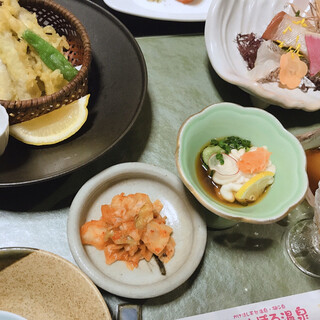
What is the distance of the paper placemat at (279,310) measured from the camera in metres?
1.24

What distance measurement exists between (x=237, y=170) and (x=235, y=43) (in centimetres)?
69

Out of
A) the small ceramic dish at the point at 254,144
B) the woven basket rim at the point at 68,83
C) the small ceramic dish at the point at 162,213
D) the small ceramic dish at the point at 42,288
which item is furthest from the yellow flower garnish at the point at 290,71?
the small ceramic dish at the point at 42,288

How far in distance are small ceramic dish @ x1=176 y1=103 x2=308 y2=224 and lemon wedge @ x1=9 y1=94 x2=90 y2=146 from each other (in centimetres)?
37

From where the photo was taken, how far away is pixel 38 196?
1382 mm

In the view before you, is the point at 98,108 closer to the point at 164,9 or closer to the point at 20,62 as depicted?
the point at 20,62

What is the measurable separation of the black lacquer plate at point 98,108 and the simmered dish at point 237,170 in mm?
320

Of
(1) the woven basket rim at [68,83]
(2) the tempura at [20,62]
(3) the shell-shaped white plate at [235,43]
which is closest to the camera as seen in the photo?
(1) the woven basket rim at [68,83]

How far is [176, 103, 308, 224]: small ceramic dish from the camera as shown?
1175 mm

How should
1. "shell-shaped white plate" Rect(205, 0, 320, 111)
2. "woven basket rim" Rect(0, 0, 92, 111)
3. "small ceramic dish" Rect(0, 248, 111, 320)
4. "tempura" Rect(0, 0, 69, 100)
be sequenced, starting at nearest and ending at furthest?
"small ceramic dish" Rect(0, 248, 111, 320) < "woven basket rim" Rect(0, 0, 92, 111) < "tempura" Rect(0, 0, 69, 100) < "shell-shaped white plate" Rect(205, 0, 320, 111)

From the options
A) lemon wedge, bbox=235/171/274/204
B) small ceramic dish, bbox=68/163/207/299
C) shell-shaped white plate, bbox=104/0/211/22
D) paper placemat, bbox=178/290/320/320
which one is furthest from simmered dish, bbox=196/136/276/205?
shell-shaped white plate, bbox=104/0/211/22

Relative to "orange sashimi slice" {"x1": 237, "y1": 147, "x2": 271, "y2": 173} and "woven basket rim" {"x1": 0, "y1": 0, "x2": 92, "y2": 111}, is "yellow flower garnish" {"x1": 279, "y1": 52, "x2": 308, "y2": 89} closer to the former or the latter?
"orange sashimi slice" {"x1": 237, "y1": 147, "x2": 271, "y2": 173}

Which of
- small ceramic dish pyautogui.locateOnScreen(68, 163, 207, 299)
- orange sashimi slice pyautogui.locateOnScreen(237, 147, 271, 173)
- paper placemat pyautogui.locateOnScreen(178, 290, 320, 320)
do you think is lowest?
paper placemat pyautogui.locateOnScreen(178, 290, 320, 320)

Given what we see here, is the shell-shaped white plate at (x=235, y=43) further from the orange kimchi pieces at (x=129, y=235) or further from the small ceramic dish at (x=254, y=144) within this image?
the orange kimchi pieces at (x=129, y=235)

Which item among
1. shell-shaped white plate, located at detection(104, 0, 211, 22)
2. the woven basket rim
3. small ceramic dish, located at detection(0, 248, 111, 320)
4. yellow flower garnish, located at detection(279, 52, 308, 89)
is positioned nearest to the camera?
small ceramic dish, located at detection(0, 248, 111, 320)
